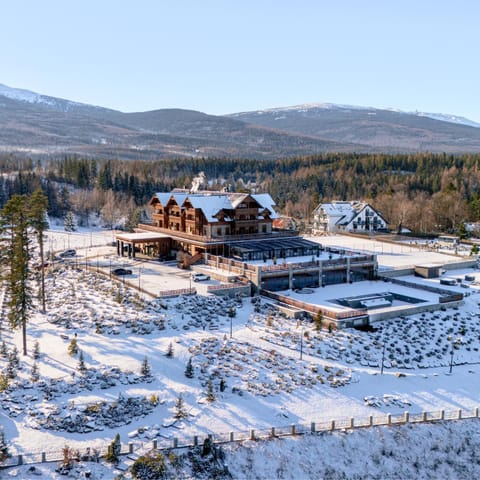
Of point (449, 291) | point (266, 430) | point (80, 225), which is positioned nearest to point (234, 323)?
point (266, 430)

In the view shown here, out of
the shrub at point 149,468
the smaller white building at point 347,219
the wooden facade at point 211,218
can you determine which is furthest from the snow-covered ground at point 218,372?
the smaller white building at point 347,219

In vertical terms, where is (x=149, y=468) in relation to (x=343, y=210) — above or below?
below

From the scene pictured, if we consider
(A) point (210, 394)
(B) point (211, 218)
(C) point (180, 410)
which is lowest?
(C) point (180, 410)

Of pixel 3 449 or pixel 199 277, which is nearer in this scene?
pixel 3 449

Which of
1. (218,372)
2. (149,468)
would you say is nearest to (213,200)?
(218,372)

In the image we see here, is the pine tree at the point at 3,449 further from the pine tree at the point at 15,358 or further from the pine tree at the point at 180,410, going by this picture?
the pine tree at the point at 180,410

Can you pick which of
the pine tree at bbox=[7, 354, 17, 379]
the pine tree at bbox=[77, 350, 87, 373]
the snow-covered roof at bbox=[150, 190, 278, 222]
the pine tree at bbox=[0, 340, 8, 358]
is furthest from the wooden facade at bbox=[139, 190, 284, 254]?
the pine tree at bbox=[7, 354, 17, 379]

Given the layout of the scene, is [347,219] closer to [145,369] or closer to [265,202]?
[265,202]

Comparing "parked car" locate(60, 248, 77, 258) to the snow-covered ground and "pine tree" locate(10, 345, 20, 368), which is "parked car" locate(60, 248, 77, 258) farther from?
"pine tree" locate(10, 345, 20, 368)
